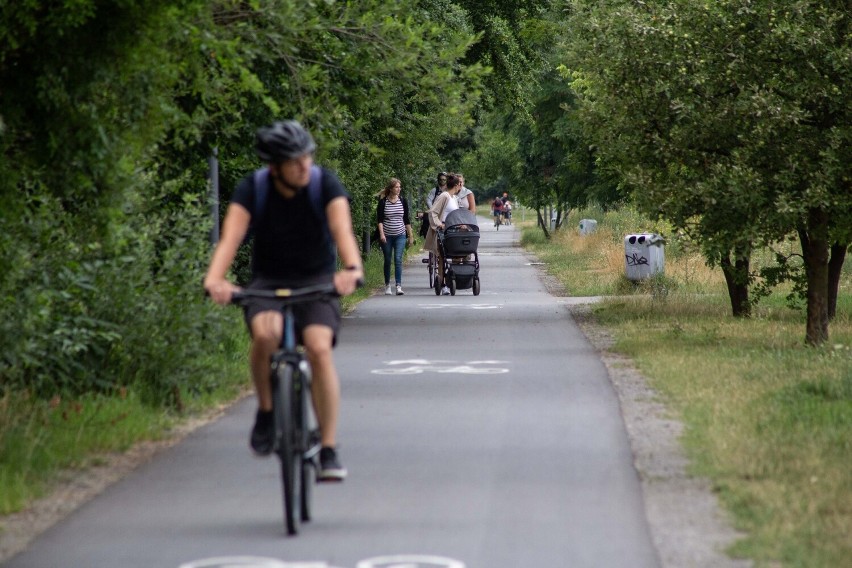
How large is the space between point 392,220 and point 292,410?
18553 millimetres

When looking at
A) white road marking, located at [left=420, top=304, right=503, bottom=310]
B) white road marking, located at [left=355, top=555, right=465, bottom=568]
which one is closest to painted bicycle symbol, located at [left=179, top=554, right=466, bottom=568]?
white road marking, located at [left=355, top=555, right=465, bottom=568]

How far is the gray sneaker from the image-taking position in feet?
22.7

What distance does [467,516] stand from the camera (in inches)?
272

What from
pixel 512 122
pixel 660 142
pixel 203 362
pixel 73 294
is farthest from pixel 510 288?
pixel 512 122

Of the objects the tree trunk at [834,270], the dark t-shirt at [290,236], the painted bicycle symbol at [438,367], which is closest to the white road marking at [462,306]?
the tree trunk at [834,270]

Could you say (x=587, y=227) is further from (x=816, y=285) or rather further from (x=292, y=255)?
(x=292, y=255)

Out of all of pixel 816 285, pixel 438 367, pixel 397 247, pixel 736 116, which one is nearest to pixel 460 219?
pixel 397 247

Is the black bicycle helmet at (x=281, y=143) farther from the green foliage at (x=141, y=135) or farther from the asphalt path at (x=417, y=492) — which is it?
the asphalt path at (x=417, y=492)

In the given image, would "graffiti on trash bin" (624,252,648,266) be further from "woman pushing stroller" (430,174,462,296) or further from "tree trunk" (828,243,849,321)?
"tree trunk" (828,243,849,321)

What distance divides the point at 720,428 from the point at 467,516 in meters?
2.97

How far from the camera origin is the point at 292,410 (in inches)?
263

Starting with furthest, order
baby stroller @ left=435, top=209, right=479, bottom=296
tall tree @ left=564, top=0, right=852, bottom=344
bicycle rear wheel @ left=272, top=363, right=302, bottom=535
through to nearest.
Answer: baby stroller @ left=435, top=209, right=479, bottom=296 → tall tree @ left=564, top=0, right=852, bottom=344 → bicycle rear wheel @ left=272, top=363, right=302, bottom=535

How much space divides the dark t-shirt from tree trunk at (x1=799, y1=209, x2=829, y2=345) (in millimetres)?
9031

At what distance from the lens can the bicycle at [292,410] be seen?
6.51 metres
